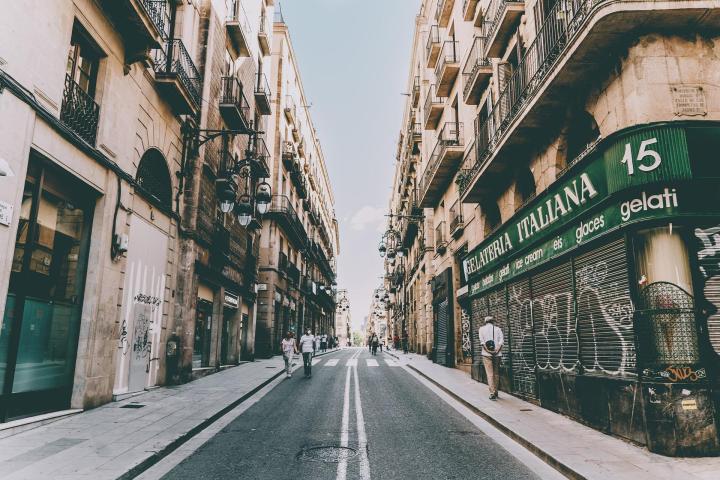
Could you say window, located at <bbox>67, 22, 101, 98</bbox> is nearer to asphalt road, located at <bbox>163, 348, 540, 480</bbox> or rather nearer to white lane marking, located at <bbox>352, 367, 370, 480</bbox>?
asphalt road, located at <bbox>163, 348, 540, 480</bbox>

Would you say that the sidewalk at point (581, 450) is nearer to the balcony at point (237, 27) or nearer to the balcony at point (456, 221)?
the balcony at point (456, 221)

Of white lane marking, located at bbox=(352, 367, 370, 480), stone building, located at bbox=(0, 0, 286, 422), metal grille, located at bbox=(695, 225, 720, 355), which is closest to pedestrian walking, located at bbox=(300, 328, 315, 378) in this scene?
stone building, located at bbox=(0, 0, 286, 422)

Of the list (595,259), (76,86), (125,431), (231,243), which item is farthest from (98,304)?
(231,243)

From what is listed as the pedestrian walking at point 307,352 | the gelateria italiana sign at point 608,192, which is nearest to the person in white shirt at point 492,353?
the gelateria italiana sign at point 608,192

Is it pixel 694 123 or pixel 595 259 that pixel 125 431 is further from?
pixel 694 123

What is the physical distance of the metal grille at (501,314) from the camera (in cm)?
1195

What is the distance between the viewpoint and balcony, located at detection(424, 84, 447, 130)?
73.6 feet

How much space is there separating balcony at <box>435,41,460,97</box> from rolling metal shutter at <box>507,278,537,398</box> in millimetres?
11195

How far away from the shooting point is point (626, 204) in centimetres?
671

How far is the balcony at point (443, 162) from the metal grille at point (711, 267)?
12.5 metres

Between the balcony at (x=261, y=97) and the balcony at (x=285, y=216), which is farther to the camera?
the balcony at (x=285, y=216)

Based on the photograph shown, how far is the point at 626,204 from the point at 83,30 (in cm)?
977

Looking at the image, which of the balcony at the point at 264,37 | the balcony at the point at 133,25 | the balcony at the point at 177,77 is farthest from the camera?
the balcony at the point at 264,37

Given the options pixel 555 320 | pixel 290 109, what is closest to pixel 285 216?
pixel 290 109
